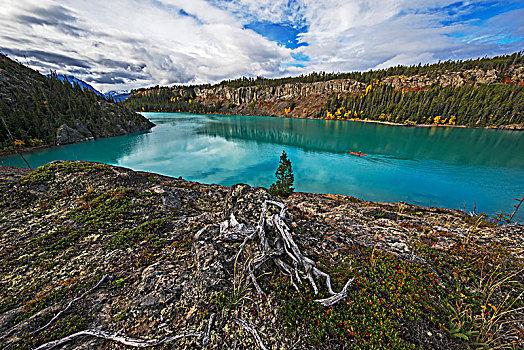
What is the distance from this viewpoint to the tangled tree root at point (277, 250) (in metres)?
5.39

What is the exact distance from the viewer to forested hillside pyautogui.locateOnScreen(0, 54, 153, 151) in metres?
56.1

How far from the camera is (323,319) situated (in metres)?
4.68

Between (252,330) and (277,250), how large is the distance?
2285mm

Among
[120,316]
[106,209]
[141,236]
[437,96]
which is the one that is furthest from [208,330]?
[437,96]

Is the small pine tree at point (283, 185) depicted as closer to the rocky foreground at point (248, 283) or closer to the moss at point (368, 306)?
the rocky foreground at point (248, 283)

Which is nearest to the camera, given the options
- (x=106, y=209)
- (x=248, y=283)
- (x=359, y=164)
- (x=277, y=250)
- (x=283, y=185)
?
(x=248, y=283)

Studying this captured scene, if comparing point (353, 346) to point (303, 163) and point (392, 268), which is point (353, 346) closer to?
point (392, 268)

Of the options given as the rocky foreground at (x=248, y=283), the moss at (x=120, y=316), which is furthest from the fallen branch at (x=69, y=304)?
the moss at (x=120, y=316)

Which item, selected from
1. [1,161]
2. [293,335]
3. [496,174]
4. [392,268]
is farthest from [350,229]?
[1,161]

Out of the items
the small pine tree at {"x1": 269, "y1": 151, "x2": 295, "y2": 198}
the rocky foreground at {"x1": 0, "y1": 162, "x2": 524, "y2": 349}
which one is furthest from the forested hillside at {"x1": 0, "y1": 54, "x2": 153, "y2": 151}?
the small pine tree at {"x1": 269, "y1": 151, "x2": 295, "y2": 198}

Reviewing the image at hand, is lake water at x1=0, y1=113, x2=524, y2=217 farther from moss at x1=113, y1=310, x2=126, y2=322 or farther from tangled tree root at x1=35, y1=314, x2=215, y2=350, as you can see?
tangled tree root at x1=35, y1=314, x2=215, y2=350

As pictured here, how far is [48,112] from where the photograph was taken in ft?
214

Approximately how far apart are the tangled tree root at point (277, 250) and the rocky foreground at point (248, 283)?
0.14 feet

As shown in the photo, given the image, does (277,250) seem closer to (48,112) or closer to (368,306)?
(368,306)
